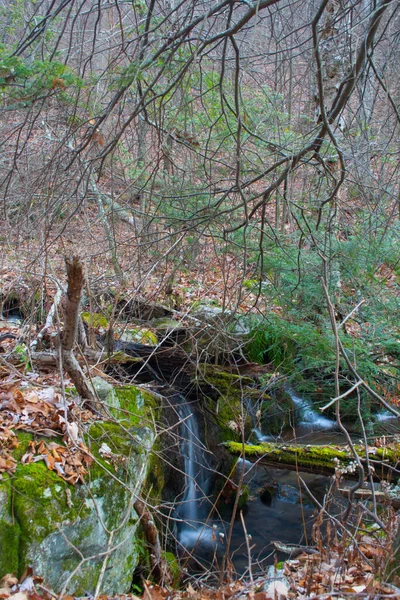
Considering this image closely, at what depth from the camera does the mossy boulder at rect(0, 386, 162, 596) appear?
10.3ft

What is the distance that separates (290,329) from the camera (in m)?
6.51

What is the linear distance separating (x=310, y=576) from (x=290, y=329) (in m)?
4.16

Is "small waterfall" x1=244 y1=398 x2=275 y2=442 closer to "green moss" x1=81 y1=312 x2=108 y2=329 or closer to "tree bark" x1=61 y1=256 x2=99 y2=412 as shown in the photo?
"green moss" x1=81 y1=312 x2=108 y2=329

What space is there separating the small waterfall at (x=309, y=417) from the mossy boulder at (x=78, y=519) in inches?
129

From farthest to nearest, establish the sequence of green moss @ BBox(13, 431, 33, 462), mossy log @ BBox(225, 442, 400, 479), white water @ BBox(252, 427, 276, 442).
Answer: white water @ BBox(252, 427, 276, 442)
mossy log @ BBox(225, 442, 400, 479)
green moss @ BBox(13, 431, 33, 462)

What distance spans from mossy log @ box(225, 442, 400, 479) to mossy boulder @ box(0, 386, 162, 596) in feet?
4.84

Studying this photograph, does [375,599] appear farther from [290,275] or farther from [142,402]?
[290,275]

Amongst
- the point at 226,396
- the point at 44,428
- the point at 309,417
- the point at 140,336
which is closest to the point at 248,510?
the point at 226,396

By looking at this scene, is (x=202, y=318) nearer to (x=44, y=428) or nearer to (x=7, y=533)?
(x=44, y=428)

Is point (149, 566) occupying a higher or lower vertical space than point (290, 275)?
lower

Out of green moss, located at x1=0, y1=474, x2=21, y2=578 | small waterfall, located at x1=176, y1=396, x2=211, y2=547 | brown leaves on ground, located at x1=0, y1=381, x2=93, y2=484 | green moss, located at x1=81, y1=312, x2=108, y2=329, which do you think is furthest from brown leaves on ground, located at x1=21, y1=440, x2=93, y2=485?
green moss, located at x1=81, y1=312, x2=108, y2=329

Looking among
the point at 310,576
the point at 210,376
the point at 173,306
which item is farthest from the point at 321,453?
the point at 173,306

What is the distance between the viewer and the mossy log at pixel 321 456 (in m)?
4.84

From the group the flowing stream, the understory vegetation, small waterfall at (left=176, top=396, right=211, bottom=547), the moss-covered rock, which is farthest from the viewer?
small waterfall at (left=176, top=396, right=211, bottom=547)
